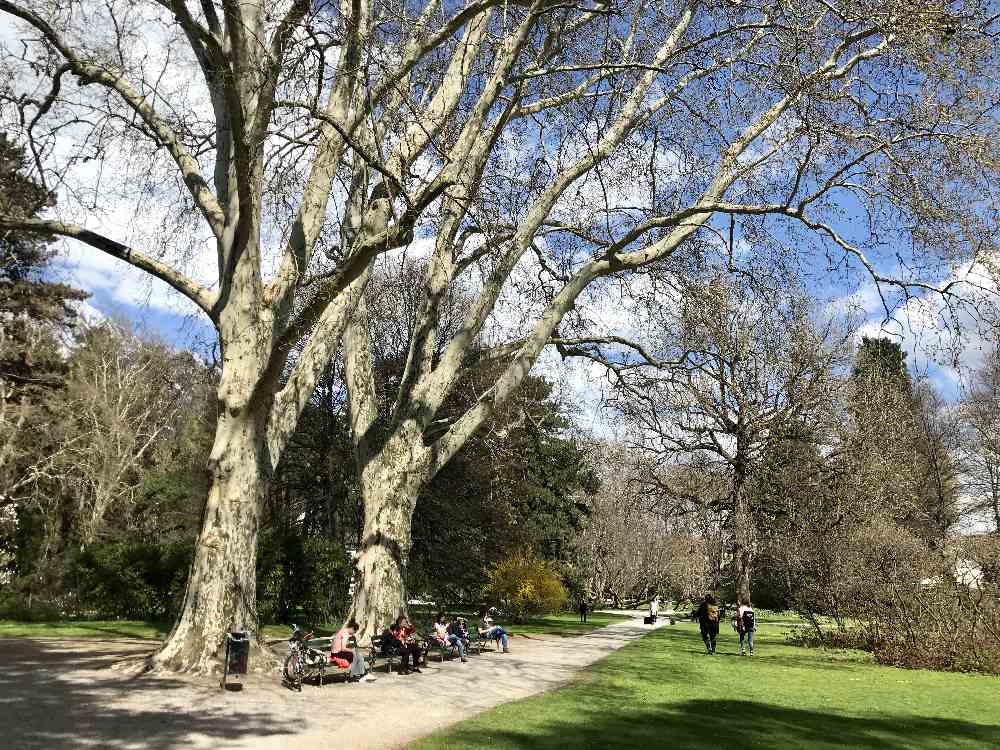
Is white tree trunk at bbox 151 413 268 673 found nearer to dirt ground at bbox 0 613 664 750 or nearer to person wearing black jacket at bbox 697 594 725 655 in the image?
dirt ground at bbox 0 613 664 750

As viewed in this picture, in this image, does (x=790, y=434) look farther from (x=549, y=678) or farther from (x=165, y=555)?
(x=165, y=555)

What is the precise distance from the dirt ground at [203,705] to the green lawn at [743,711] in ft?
2.54

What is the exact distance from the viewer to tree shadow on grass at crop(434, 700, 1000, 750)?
7.07 meters

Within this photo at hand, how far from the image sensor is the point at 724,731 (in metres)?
7.89

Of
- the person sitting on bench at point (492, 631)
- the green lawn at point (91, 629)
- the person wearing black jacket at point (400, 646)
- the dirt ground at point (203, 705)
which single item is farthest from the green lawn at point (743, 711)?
the green lawn at point (91, 629)

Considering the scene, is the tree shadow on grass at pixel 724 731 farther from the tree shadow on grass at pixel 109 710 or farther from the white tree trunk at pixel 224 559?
the white tree trunk at pixel 224 559

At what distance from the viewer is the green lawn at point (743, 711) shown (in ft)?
24.0

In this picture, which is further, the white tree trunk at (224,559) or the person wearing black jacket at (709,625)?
the person wearing black jacket at (709,625)

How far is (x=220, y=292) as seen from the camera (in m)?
11.3

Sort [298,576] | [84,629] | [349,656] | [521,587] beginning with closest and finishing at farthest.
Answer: [349,656]
[84,629]
[298,576]
[521,587]

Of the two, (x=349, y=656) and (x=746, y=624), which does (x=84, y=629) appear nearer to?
(x=349, y=656)

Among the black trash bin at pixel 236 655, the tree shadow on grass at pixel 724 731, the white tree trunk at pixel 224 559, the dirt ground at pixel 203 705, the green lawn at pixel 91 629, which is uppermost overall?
the white tree trunk at pixel 224 559

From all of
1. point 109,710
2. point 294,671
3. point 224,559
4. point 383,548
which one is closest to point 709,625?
point 383,548

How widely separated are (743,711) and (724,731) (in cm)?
172
